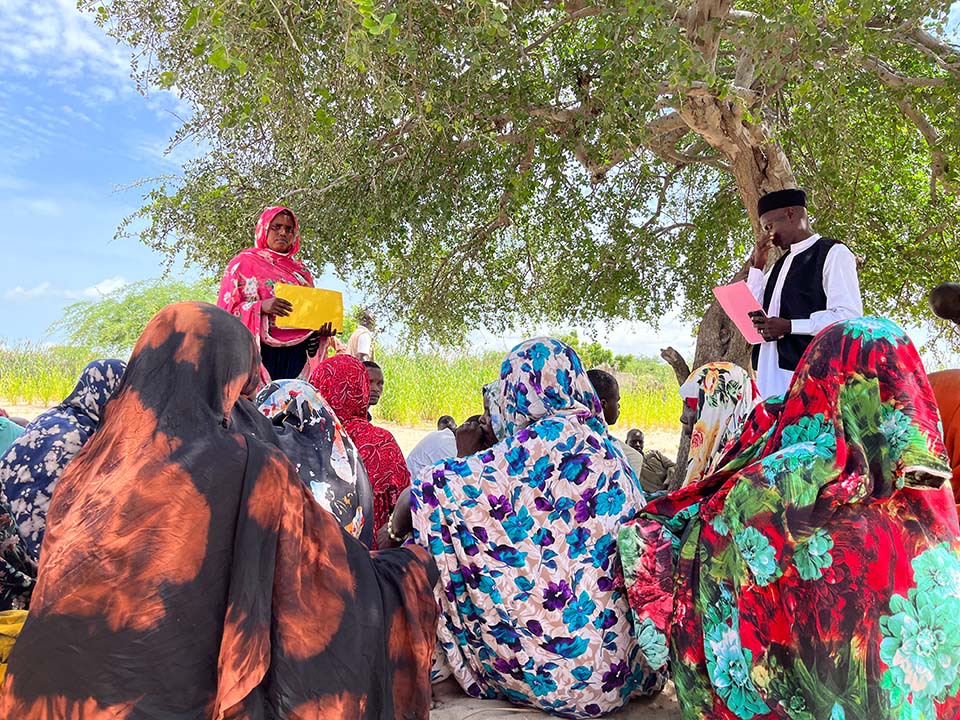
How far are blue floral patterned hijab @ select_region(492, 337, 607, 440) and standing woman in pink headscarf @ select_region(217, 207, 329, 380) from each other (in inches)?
87.8

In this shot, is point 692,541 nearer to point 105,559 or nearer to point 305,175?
point 105,559

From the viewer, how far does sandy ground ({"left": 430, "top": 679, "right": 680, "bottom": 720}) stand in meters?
3.24

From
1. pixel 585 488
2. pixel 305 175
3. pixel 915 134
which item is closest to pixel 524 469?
pixel 585 488

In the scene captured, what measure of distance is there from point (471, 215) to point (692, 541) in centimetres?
623

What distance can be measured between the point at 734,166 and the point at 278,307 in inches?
193

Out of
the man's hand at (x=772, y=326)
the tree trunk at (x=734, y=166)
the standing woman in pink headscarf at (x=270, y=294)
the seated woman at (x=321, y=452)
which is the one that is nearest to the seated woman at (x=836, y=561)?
the seated woman at (x=321, y=452)

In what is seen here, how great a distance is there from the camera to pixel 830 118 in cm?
703

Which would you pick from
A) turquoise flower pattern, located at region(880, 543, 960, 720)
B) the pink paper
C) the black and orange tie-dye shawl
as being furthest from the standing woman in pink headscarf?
turquoise flower pattern, located at region(880, 543, 960, 720)

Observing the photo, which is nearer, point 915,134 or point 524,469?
point 524,469

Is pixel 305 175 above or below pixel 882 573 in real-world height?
above

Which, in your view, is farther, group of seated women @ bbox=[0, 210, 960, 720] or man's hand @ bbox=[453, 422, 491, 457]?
man's hand @ bbox=[453, 422, 491, 457]

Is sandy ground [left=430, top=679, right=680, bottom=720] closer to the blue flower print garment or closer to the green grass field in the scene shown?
the blue flower print garment

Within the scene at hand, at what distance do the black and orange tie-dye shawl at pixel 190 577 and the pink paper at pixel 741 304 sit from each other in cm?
281

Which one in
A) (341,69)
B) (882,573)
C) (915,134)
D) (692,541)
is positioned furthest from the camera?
(915,134)
